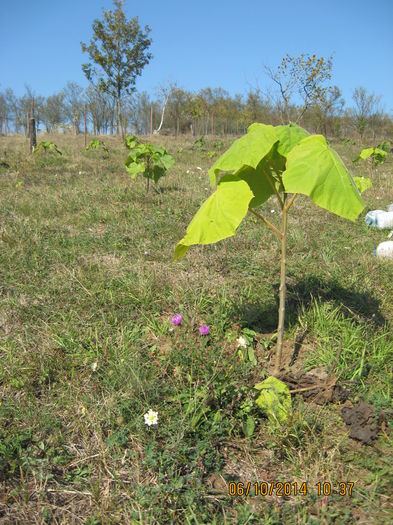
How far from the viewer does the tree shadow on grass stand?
7.16 feet

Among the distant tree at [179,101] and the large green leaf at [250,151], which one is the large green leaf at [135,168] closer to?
the large green leaf at [250,151]

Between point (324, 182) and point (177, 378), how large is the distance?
1059 millimetres

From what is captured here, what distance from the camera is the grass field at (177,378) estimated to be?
1267 millimetres

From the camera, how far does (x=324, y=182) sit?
1.22m

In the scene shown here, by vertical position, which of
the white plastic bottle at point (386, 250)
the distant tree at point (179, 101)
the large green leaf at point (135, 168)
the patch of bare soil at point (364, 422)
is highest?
the distant tree at point (179, 101)

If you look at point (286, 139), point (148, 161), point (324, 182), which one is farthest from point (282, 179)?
point (148, 161)

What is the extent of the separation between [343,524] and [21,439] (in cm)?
114

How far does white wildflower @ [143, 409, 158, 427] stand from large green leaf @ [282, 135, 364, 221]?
96 cm

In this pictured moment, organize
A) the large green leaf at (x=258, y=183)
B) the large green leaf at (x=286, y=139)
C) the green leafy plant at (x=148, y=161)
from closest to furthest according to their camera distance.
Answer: the large green leaf at (x=286, y=139), the large green leaf at (x=258, y=183), the green leafy plant at (x=148, y=161)

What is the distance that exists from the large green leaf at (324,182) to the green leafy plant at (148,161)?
4.23 m

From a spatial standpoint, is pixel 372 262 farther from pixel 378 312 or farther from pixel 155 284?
pixel 155 284

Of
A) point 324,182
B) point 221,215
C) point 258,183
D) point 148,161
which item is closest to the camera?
point 324,182
